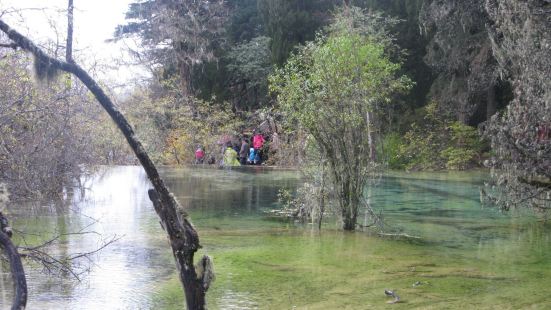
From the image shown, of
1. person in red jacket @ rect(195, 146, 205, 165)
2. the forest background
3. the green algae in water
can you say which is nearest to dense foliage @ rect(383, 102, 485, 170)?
the forest background

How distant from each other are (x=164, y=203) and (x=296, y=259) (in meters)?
3.94

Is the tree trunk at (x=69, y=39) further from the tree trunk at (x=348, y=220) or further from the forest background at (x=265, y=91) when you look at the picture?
the tree trunk at (x=348, y=220)

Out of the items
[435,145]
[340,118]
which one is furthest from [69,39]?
[435,145]

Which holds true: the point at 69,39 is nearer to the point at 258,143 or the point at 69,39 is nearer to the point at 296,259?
the point at 296,259

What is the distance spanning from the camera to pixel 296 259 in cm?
772

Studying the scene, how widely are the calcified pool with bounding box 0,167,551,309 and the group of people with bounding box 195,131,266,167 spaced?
491 inches

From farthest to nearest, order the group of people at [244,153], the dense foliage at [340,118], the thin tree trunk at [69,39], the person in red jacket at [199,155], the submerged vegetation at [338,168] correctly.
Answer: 1. the person in red jacket at [199,155]
2. the group of people at [244,153]
3. the dense foliage at [340,118]
4. the submerged vegetation at [338,168]
5. the thin tree trunk at [69,39]

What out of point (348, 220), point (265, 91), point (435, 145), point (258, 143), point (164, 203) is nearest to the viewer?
point (164, 203)

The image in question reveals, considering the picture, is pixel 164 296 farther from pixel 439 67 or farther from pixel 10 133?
pixel 439 67

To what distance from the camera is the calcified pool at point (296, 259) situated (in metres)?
6.00

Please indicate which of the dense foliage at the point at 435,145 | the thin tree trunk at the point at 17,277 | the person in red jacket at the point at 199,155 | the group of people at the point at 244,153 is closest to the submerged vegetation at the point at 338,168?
the dense foliage at the point at 435,145

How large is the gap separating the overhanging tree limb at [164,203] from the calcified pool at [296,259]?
5.71 feet

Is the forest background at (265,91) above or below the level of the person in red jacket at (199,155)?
above

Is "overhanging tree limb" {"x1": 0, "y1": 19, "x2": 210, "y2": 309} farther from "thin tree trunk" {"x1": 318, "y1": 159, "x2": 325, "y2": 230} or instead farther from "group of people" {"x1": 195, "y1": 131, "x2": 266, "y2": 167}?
"group of people" {"x1": 195, "y1": 131, "x2": 266, "y2": 167}
